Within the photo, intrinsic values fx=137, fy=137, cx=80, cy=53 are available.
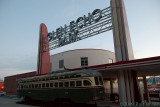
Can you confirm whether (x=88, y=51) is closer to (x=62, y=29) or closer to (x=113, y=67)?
(x=62, y=29)

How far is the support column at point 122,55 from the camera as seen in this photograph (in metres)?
13.9

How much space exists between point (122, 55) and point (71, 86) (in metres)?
6.55

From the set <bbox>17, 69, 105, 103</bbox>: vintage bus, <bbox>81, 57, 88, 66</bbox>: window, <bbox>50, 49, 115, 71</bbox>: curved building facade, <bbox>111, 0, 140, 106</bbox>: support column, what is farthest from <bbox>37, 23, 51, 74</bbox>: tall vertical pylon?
<bbox>111, 0, 140, 106</bbox>: support column

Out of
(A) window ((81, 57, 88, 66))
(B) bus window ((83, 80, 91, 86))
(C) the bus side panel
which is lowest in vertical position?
(C) the bus side panel

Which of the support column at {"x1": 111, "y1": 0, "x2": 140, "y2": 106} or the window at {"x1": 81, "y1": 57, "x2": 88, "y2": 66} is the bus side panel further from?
the window at {"x1": 81, "y1": 57, "x2": 88, "y2": 66}

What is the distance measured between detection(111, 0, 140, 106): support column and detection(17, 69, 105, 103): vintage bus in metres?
2.83

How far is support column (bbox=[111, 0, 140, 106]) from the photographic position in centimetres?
1391

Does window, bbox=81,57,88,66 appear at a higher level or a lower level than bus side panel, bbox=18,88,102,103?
higher

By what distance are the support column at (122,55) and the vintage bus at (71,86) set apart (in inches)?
111

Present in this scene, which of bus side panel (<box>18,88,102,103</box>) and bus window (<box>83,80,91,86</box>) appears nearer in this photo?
bus side panel (<box>18,88,102,103</box>)

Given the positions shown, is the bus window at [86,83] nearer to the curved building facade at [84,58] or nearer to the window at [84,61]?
the curved building facade at [84,58]

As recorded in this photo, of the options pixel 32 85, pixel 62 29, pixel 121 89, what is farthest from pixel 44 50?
pixel 121 89

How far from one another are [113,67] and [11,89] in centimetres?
3217

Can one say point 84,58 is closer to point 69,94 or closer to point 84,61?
point 84,61
